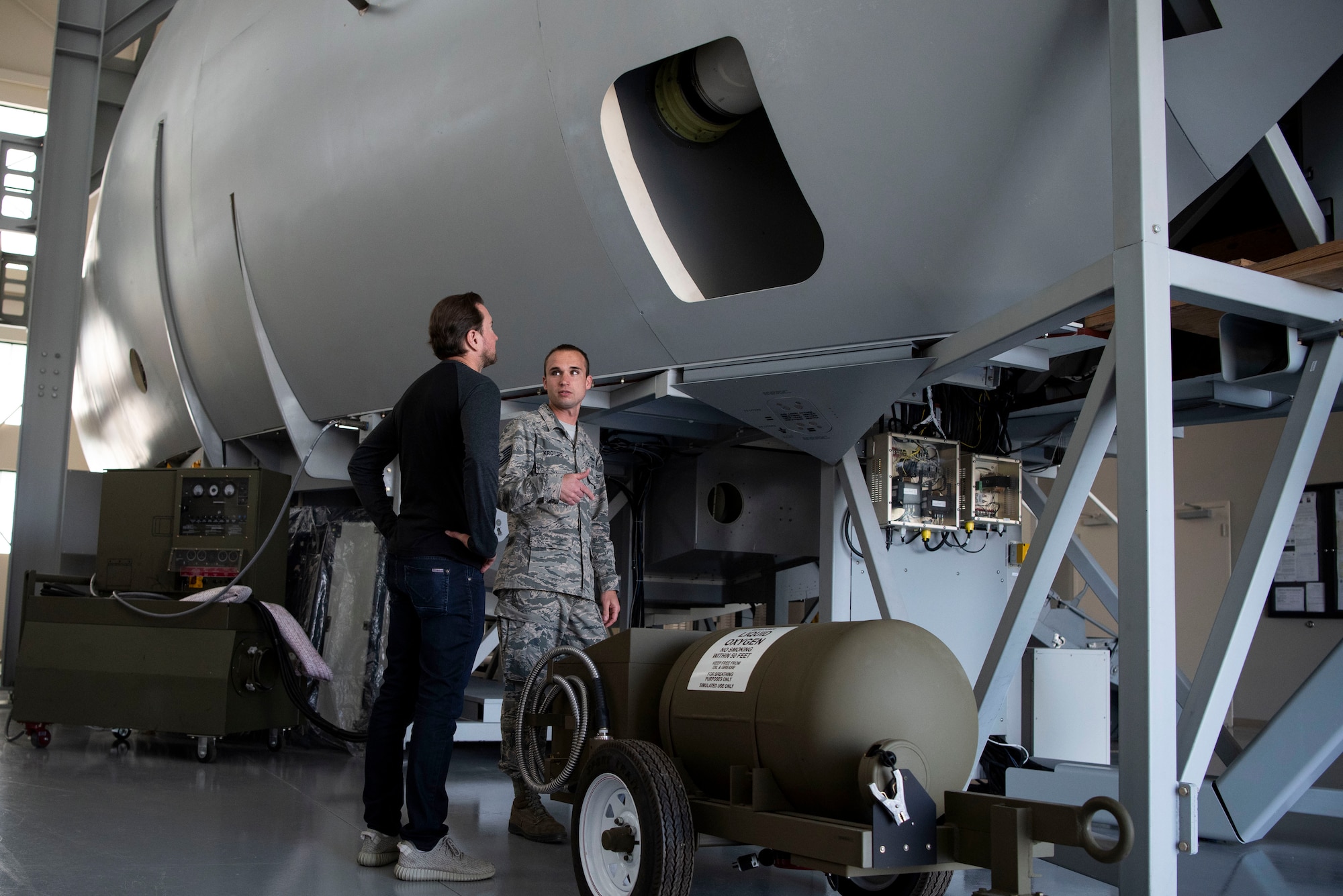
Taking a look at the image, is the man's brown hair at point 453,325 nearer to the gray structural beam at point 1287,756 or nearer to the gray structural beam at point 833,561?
the gray structural beam at point 833,561

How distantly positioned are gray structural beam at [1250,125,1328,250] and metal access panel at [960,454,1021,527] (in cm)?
148

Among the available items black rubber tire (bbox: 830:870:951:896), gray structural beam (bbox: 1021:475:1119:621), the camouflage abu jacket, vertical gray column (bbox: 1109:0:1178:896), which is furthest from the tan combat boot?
gray structural beam (bbox: 1021:475:1119:621)

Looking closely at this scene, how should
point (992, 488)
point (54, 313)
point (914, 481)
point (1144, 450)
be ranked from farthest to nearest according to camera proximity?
point (54, 313)
point (992, 488)
point (914, 481)
point (1144, 450)

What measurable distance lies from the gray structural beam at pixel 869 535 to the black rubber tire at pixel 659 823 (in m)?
1.75

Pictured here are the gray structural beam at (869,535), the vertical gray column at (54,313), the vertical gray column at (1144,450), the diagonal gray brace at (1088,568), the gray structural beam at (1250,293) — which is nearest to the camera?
the vertical gray column at (1144,450)

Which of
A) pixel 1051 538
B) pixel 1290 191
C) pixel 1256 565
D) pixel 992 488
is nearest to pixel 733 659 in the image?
pixel 1051 538

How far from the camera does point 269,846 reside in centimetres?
291

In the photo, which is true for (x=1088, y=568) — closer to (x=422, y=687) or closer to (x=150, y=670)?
(x=422, y=687)

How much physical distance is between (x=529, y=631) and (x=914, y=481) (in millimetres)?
1709

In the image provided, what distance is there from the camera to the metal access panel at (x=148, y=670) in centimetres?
459

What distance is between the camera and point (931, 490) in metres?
4.09

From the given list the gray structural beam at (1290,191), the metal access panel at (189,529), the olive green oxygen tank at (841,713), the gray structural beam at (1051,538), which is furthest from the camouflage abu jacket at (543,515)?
the metal access panel at (189,529)

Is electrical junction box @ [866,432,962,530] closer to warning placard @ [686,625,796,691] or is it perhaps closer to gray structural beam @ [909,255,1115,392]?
gray structural beam @ [909,255,1115,392]

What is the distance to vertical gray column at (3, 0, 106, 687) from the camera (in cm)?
678
